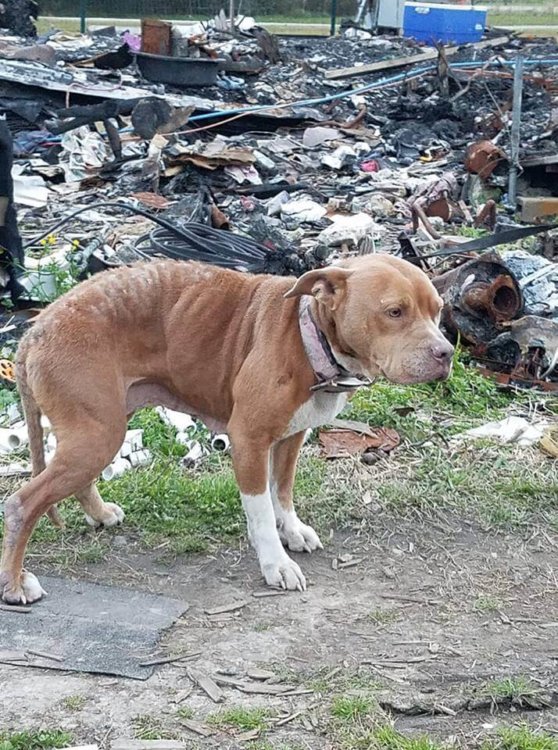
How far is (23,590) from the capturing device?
14.6 feet

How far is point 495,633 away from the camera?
4.40 m

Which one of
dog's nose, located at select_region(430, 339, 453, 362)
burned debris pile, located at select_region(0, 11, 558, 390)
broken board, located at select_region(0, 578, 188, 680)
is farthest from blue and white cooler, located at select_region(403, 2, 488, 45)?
broken board, located at select_region(0, 578, 188, 680)

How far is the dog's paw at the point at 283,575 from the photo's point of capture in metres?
4.67

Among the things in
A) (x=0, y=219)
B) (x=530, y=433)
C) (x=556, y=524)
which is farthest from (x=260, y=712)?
(x=0, y=219)

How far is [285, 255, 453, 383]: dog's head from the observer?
164 inches

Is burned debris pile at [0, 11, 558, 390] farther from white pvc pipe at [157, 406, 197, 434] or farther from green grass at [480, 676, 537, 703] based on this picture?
green grass at [480, 676, 537, 703]

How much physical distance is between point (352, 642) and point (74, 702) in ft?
3.79

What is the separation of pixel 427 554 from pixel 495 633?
0.81 m

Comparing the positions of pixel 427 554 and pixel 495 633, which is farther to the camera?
pixel 427 554

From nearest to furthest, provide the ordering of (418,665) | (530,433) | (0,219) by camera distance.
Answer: (418,665) < (530,433) < (0,219)

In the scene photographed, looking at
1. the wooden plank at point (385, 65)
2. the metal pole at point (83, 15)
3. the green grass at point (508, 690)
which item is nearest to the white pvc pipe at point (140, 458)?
the green grass at point (508, 690)

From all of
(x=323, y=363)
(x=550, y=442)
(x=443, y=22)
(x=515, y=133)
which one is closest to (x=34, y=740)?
(x=323, y=363)

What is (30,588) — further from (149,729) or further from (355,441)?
(355,441)

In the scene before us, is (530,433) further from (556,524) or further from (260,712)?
(260,712)
